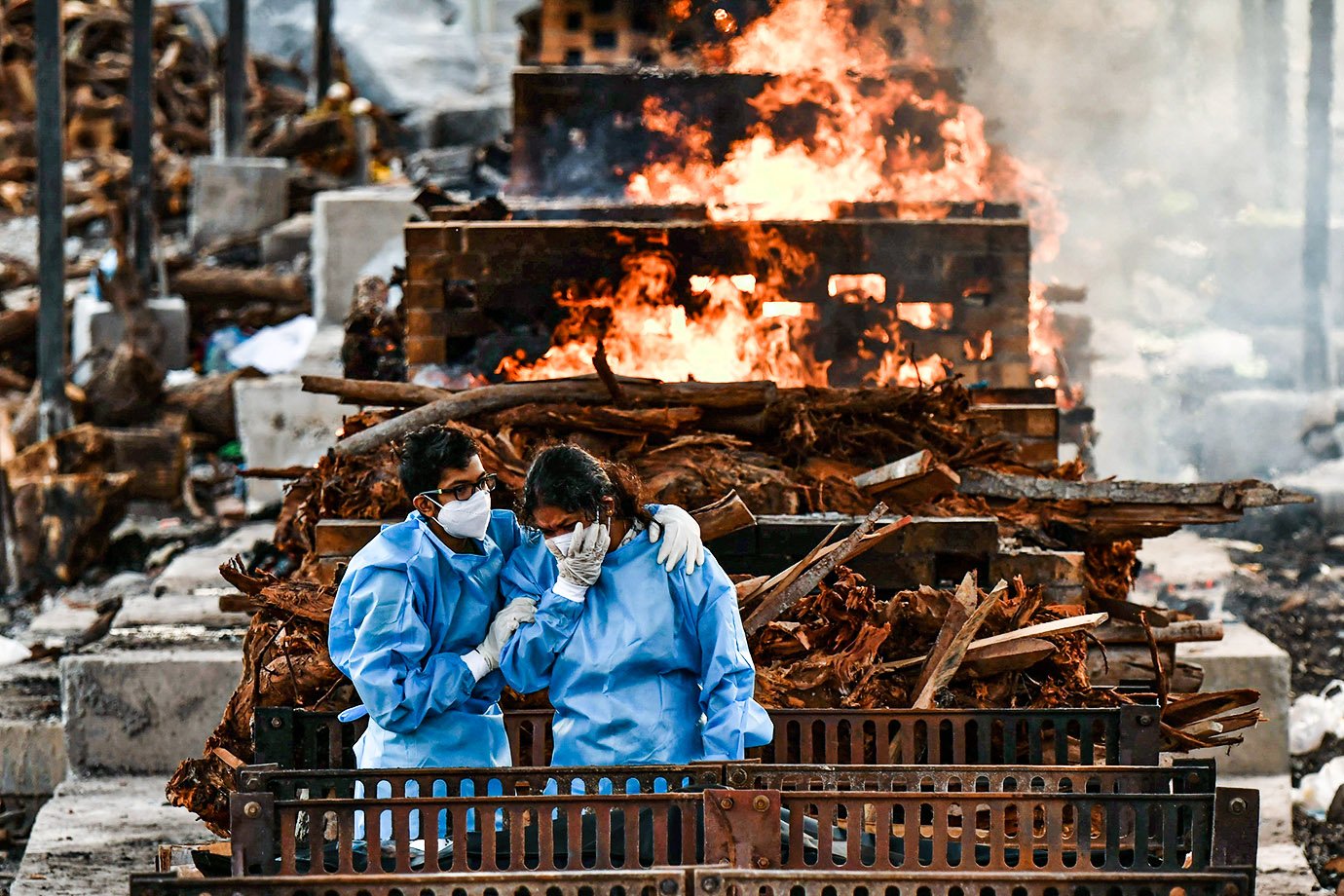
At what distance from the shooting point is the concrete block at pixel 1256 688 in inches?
314

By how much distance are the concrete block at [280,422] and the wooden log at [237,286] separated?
5.49m

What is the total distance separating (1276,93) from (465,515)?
1023 inches

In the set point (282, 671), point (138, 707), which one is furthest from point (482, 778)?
point (138, 707)

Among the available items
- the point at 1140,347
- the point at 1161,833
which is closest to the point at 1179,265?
the point at 1140,347

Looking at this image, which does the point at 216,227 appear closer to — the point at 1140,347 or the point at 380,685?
the point at 1140,347

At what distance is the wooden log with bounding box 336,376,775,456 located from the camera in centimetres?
709

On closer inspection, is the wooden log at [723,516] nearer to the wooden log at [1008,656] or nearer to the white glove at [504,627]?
the wooden log at [1008,656]

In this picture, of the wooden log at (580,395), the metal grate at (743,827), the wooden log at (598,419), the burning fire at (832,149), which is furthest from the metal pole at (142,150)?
the metal grate at (743,827)

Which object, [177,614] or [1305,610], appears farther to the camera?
[1305,610]

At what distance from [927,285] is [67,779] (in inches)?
204

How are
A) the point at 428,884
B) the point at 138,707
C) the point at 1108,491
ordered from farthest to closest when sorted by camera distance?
the point at 138,707 → the point at 1108,491 → the point at 428,884

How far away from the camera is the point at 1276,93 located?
27.7 meters

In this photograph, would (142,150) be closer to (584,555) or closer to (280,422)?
(280,422)

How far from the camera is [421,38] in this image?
101ft
